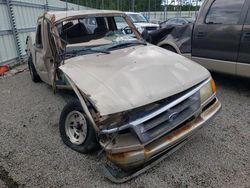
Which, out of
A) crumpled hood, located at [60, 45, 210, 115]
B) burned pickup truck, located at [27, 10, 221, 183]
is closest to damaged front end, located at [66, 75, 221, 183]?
burned pickup truck, located at [27, 10, 221, 183]

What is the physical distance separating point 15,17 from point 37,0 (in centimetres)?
247

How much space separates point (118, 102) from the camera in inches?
90.0

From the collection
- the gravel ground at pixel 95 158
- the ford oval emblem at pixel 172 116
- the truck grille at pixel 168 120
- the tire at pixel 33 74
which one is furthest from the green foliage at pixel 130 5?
the ford oval emblem at pixel 172 116

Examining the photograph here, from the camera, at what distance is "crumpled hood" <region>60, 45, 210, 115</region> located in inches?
92.5

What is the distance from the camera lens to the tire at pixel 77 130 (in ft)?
9.21

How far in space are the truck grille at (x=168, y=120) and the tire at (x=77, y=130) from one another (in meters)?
0.71

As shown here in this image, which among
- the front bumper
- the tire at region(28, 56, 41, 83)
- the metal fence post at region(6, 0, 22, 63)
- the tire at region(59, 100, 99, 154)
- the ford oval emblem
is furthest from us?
the metal fence post at region(6, 0, 22, 63)

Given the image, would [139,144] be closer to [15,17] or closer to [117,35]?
[117,35]

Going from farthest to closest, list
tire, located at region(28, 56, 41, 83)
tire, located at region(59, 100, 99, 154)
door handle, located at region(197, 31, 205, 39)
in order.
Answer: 1. tire, located at region(28, 56, 41, 83)
2. door handle, located at region(197, 31, 205, 39)
3. tire, located at region(59, 100, 99, 154)

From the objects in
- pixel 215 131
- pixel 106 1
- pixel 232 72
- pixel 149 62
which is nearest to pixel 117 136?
pixel 149 62

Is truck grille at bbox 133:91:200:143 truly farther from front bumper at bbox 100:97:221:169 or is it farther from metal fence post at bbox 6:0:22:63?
metal fence post at bbox 6:0:22:63

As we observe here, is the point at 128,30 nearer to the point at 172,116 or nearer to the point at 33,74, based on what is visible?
the point at 172,116

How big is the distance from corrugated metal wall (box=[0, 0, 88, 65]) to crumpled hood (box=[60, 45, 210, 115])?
5.98 metres

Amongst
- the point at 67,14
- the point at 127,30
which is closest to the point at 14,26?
the point at 67,14
